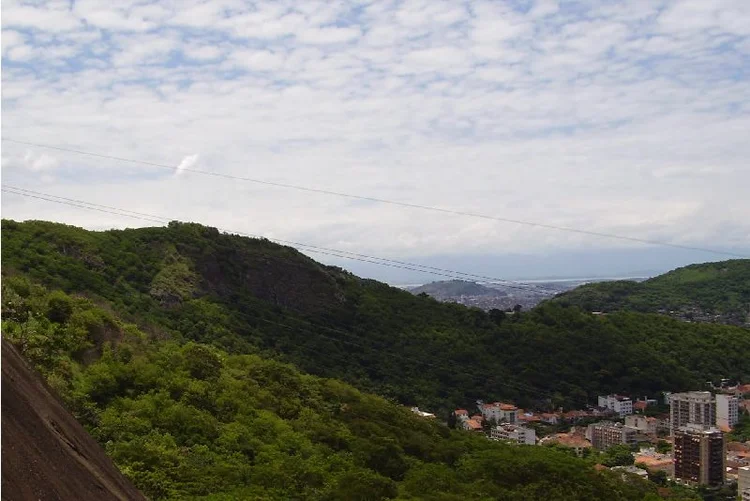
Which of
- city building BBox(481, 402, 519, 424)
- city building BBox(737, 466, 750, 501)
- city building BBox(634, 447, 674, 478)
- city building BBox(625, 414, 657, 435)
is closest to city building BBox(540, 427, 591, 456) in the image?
city building BBox(634, 447, 674, 478)

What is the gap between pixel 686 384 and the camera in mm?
69250

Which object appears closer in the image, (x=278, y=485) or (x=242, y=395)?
(x=278, y=485)

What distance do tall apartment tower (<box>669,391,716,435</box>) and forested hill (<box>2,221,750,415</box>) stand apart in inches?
276

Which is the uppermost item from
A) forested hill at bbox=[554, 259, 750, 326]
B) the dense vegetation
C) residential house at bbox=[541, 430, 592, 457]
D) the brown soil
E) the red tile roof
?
forested hill at bbox=[554, 259, 750, 326]

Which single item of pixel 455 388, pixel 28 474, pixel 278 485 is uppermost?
pixel 28 474

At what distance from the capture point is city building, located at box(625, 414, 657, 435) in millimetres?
61469

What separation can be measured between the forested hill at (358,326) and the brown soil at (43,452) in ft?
64.2

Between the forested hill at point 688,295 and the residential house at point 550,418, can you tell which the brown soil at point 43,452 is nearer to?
the residential house at point 550,418

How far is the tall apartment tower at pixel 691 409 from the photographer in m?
59.6

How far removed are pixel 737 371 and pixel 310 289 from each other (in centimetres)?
5038

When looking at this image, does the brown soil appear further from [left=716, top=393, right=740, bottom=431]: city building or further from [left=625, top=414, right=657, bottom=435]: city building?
[left=716, top=393, right=740, bottom=431]: city building

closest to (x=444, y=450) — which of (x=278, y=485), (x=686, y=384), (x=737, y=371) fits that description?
(x=278, y=485)

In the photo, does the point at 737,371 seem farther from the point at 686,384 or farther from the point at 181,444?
the point at 181,444

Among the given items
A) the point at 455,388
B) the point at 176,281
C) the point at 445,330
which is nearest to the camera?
the point at 176,281
